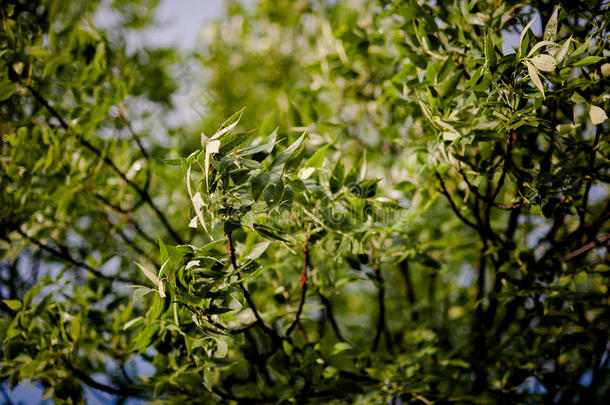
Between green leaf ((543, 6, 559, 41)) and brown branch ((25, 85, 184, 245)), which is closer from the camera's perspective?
green leaf ((543, 6, 559, 41))

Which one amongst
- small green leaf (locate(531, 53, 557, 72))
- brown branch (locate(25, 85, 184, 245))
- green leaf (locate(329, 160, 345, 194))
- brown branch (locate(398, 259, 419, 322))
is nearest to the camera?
small green leaf (locate(531, 53, 557, 72))

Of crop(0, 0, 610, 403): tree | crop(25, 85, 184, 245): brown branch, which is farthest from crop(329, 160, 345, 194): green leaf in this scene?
crop(25, 85, 184, 245): brown branch

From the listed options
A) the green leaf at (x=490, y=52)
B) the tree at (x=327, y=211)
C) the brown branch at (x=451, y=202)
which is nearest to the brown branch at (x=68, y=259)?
the tree at (x=327, y=211)

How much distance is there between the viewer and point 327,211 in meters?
0.56

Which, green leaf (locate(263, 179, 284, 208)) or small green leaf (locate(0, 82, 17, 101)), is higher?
small green leaf (locate(0, 82, 17, 101))

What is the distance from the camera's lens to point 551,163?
2.26 feet

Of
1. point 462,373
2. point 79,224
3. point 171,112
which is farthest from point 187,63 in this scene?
point 462,373

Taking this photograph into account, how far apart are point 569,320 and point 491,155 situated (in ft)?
1.12

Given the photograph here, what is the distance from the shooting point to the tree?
46 cm

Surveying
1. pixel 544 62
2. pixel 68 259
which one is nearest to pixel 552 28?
pixel 544 62

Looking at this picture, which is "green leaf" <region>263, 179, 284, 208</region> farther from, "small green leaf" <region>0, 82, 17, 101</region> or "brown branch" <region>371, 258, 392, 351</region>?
"small green leaf" <region>0, 82, 17, 101</region>

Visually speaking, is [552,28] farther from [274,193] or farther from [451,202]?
[274,193]

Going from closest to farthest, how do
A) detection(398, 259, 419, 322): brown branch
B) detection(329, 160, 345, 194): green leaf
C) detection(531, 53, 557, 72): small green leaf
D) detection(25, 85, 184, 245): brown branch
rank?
detection(531, 53, 557, 72): small green leaf, detection(329, 160, 345, 194): green leaf, detection(25, 85, 184, 245): brown branch, detection(398, 259, 419, 322): brown branch

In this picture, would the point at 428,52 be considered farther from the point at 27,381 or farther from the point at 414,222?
the point at 27,381
